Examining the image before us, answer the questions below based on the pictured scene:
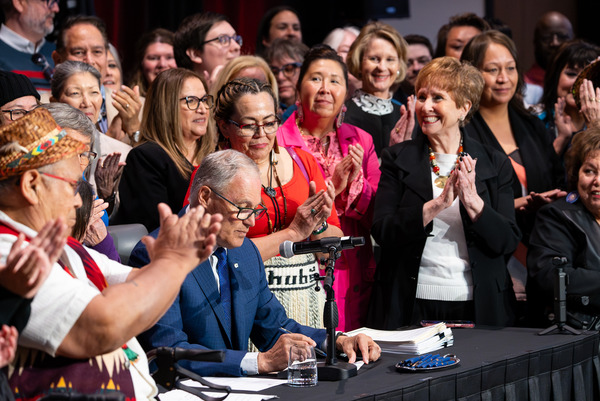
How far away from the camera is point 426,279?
3.51 meters

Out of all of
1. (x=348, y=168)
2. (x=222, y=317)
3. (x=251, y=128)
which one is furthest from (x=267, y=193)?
(x=222, y=317)

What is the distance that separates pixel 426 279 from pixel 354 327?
457 millimetres

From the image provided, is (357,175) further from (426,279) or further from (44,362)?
(44,362)

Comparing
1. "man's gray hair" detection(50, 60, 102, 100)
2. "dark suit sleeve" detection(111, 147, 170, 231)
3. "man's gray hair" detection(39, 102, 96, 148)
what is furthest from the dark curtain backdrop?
"man's gray hair" detection(39, 102, 96, 148)

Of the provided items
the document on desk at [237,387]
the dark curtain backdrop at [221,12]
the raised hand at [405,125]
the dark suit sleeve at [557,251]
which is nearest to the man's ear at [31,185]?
the document on desk at [237,387]

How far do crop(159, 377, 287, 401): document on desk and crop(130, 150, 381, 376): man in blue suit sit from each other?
0.06m

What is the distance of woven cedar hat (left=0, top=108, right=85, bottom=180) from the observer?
176cm

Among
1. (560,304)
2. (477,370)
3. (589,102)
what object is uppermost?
(589,102)

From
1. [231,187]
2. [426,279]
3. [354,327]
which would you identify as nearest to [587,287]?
[426,279]

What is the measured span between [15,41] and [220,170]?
2.41 metres

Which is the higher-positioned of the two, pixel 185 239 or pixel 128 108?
pixel 128 108

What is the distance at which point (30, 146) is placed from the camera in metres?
1.78

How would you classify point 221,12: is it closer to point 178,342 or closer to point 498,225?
point 498,225

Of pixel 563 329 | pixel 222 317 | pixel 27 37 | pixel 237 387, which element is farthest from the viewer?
pixel 27 37
